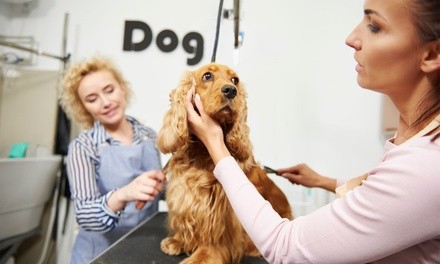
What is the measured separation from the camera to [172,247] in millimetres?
967

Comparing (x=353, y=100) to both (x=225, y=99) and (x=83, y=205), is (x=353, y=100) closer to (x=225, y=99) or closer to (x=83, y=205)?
(x=225, y=99)

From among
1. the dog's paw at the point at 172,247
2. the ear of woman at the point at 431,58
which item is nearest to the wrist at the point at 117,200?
the dog's paw at the point at 172,247

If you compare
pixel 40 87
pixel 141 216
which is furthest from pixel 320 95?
pixel 40 87

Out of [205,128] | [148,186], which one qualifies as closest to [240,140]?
[205,128]

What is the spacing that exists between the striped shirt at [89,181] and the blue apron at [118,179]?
0.03m

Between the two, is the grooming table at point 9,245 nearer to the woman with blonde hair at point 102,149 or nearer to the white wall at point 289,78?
the woman with blonde hair at point 102,149

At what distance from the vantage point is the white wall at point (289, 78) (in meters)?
1.64

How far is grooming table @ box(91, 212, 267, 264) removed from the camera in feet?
2.96

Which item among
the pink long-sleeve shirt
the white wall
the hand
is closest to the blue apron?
the white wall

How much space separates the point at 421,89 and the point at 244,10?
3.80 feet

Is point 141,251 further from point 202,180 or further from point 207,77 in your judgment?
point 207,77

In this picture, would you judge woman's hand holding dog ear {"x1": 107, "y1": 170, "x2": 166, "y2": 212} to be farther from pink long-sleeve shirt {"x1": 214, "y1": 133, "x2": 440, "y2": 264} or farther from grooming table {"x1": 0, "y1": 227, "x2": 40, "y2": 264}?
grooming table {"x1": 0, "y1": 227, "x2": 40, "y2": 264}

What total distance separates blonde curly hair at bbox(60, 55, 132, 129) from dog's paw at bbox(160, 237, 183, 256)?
0.75 m

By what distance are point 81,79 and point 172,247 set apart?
2.74ft
